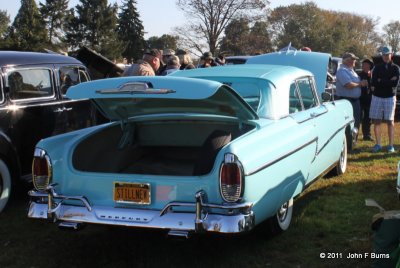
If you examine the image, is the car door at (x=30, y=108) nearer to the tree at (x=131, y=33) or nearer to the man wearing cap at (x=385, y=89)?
the man wearing cap at (x=385, y=89)

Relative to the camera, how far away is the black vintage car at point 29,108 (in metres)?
5.37

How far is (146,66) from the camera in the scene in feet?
24.2

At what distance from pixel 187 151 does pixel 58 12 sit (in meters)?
54.7

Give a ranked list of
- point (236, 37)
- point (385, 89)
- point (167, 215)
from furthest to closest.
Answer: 1. point (236, 37)
2. point (385, 89)
3. point (167, 215)

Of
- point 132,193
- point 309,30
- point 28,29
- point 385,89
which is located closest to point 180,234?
point 132,193

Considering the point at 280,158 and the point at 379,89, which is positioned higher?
the point at 280,158

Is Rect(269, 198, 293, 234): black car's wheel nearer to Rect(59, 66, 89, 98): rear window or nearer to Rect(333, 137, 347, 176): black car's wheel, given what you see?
Rect(333, 137, 347, 176): black car's wheel

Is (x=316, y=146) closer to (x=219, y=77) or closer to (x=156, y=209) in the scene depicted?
(x=219, y=77)

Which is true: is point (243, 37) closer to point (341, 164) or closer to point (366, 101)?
point (366, 101)

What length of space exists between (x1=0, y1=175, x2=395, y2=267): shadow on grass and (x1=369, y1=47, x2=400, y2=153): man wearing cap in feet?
11.8

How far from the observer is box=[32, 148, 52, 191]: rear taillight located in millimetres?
3838

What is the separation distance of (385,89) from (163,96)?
587cm

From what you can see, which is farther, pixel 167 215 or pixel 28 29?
pixel 28 29

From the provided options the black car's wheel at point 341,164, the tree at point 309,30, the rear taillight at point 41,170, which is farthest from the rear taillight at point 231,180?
the tree at point 309,30
